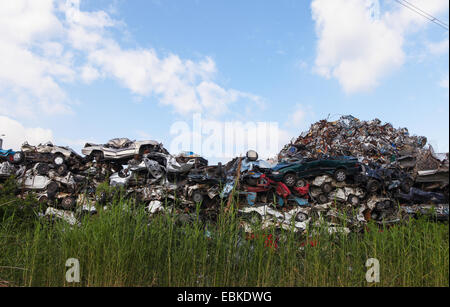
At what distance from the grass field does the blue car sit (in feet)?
18.1

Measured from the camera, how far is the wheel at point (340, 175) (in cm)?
668

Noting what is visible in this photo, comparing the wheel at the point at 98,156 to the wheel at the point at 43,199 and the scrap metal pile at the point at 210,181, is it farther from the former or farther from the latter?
the wheel at the point at 43,199

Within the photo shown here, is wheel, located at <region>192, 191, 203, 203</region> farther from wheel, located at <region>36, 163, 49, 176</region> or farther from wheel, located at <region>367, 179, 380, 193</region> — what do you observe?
wheel, located at <region>36, 163, 49, 176</region>

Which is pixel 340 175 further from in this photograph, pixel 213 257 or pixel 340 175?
pixel 213 257

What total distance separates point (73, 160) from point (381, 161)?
8380 mm

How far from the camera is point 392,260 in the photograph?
3494 millimetres

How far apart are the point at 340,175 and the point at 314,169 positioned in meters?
0.56

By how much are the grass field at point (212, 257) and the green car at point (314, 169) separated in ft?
9.08

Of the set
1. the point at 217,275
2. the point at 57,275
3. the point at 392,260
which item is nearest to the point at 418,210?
the point at 392,260

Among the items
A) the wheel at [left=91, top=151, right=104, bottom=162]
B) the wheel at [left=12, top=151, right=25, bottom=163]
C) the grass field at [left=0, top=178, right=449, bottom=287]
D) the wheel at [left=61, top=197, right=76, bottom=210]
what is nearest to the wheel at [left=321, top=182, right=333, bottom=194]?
the grass field at [left=0, top=178, right=449, bottom=287]

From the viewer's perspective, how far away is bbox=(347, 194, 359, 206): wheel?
664 cm

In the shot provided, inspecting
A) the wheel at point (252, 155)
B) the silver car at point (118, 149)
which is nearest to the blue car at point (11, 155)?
the silver car at point (118, 149)
